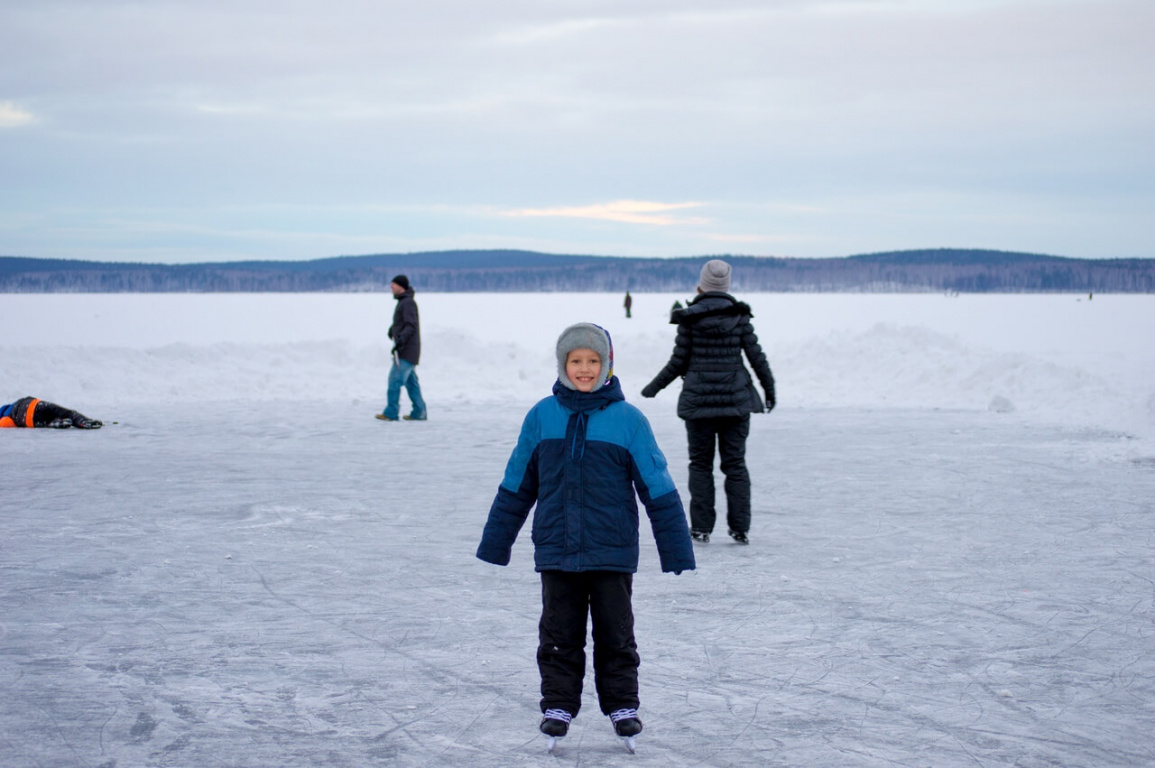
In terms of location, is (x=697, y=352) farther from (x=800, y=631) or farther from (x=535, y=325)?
(x=535, y=325)

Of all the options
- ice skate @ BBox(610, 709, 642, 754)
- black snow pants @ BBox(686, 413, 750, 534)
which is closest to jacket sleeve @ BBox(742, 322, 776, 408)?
black snow pants @ BBox(686, 413, 750, 534)

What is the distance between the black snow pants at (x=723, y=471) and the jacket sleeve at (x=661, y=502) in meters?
3.46

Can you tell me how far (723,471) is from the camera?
7.48 metres

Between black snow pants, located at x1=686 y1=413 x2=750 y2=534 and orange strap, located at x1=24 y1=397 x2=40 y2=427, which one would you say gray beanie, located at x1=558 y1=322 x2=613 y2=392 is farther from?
orange strap, located at x1=24 y1=397 x2=40 y2=427

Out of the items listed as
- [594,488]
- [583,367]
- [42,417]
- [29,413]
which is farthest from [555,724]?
[29,413]

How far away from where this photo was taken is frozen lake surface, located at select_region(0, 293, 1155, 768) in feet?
13.1

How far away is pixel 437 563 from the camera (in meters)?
6.87

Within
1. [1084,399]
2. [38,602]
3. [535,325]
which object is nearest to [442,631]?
[38,602]

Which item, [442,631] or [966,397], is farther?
[966,397]

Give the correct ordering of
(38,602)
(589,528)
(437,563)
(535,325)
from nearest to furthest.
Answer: (589,528) < (38,602) < (437,563) < (535,325)

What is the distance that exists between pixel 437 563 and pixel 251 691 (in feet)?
8.04

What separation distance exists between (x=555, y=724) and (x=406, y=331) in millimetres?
11400

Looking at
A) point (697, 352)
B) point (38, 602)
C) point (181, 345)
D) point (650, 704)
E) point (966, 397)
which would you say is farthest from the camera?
point (181, 345)

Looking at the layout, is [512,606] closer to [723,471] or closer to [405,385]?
[723,471]
